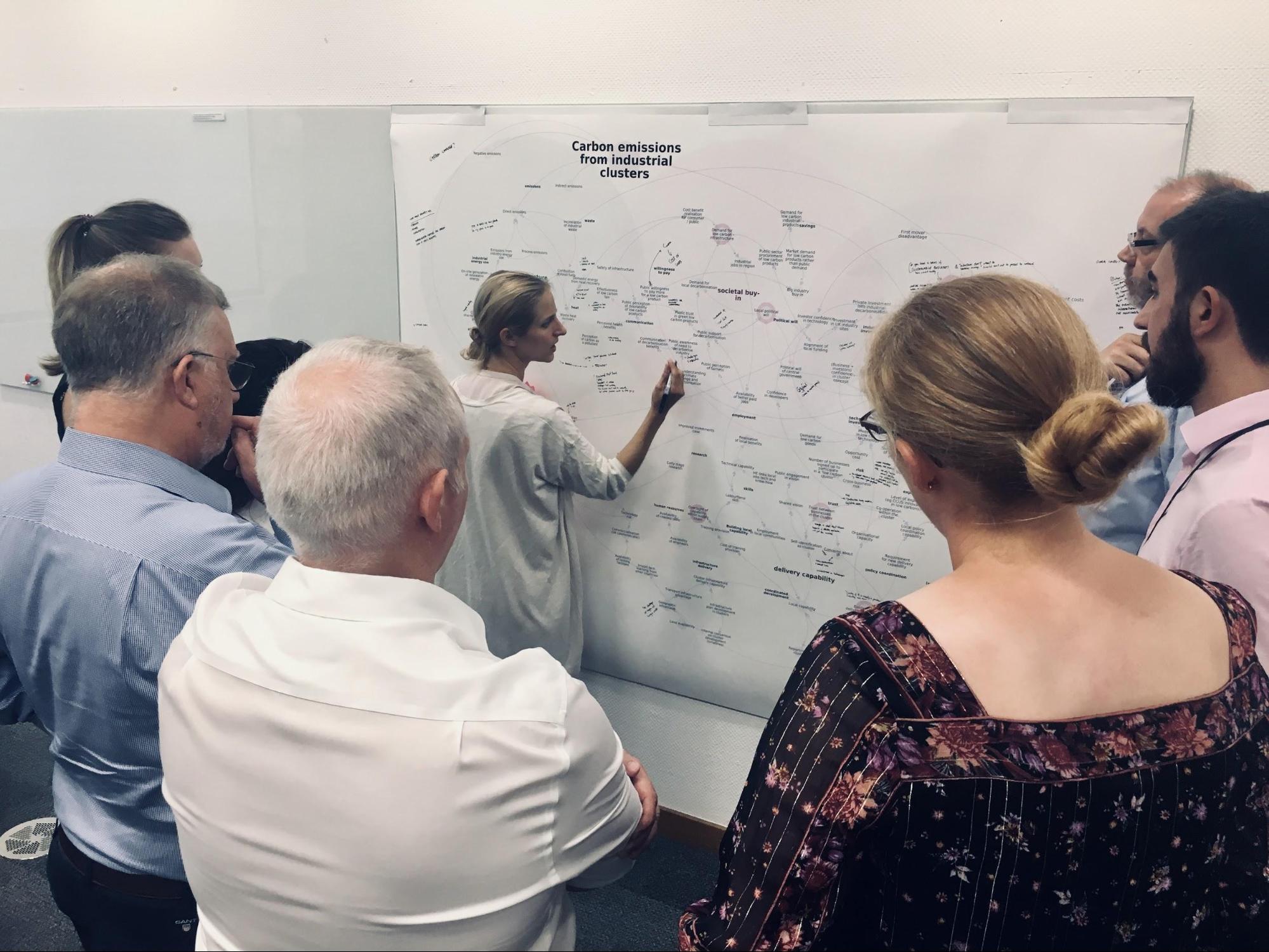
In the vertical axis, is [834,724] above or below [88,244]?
below

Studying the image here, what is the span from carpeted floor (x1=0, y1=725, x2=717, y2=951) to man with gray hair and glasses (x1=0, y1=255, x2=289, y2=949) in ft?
3.46

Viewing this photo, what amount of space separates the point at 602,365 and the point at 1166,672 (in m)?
1.59

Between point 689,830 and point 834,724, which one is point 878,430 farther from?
point 689,830

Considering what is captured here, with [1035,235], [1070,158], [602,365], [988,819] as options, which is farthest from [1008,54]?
[988,819]

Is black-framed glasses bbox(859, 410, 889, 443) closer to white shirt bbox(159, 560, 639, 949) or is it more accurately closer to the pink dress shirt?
white shirt bbox(159, 560, 639, 949)

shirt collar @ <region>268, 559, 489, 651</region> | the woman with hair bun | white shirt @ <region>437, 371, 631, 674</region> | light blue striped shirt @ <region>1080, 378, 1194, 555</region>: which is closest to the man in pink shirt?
light blue striped shirt @ <region>1080, 378, 1194, 555</region>

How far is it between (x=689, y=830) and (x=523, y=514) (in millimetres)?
1028

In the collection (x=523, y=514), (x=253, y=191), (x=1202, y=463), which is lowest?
(x=523, y=514)

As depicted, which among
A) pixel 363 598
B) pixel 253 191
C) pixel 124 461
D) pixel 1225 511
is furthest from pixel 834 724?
pixel 253 191

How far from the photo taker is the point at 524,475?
2.25 metres

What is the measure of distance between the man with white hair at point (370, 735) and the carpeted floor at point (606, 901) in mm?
1319

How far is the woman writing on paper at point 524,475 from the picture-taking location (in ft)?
7.27

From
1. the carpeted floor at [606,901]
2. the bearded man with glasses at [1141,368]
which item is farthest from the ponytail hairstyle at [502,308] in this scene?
the carpeted floor at [606,901]

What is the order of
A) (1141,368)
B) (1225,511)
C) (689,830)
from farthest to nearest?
1. (689,830)
2. (1141,368)
3. (1225,511)
